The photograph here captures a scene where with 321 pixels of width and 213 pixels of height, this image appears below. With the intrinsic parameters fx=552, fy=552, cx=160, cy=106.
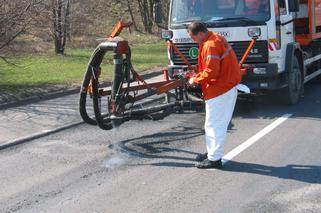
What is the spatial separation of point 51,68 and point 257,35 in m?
8.76

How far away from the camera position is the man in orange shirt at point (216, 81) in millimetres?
6492

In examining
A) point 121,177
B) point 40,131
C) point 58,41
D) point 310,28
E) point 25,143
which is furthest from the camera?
point 58,41

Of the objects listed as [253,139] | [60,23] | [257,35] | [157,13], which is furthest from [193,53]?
[60,23]

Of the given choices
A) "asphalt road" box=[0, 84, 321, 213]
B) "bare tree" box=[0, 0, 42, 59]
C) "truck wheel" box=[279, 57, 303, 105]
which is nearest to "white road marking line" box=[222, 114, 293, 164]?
"asphalt road" box=[0, 84, 321, 213]

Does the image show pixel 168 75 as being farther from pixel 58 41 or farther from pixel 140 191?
pixel 58 41

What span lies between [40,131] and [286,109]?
4652 mm

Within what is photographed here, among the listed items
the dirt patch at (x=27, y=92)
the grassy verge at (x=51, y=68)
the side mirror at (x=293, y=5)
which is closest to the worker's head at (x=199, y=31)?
the side mirror at (x=293, y=5)

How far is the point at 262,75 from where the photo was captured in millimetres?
10109

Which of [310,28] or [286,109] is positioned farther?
[310,28]

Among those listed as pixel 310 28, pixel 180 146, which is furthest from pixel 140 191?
pixel 310 28

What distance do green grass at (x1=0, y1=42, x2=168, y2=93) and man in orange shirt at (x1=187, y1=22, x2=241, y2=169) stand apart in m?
7.32

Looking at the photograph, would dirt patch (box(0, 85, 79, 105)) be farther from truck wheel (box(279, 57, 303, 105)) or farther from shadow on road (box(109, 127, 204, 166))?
truck wheel (box(279, 57, 303, 105))

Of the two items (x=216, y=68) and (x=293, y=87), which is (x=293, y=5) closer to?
(x=293, y=87)

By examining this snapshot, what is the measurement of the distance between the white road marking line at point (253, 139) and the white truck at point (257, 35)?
899 mm
